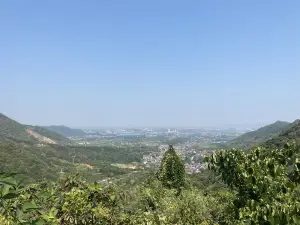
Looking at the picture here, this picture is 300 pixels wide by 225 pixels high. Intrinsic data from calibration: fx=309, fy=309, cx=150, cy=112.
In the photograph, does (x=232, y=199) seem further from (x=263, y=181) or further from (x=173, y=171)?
(x=173, y=171)

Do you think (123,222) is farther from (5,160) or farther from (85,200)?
(5,160)

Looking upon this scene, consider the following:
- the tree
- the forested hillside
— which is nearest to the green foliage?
the forested hillside

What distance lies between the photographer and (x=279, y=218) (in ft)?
14.0

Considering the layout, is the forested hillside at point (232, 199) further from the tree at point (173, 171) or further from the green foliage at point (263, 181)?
the tree at point (173, 171)

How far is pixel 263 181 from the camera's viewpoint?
5406mm

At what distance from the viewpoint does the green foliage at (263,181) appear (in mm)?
→ 4520

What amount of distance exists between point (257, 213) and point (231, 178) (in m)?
1.73

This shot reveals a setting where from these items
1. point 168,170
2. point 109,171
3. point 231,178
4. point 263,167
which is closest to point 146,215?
point 231,178

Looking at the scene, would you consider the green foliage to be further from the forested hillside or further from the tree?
the tree

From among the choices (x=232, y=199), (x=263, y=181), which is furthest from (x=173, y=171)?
(x=263, y=181)

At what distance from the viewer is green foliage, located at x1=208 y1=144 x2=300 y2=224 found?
4520mm

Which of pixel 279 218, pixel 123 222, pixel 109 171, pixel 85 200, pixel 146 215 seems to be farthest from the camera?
pixel 109 171

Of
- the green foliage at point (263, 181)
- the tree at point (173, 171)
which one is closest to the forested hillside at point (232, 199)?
the green foliage at point (263, 181)

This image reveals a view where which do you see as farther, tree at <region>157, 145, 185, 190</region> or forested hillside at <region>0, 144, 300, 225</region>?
tree at <region>157, 145, 185, 190</region>
